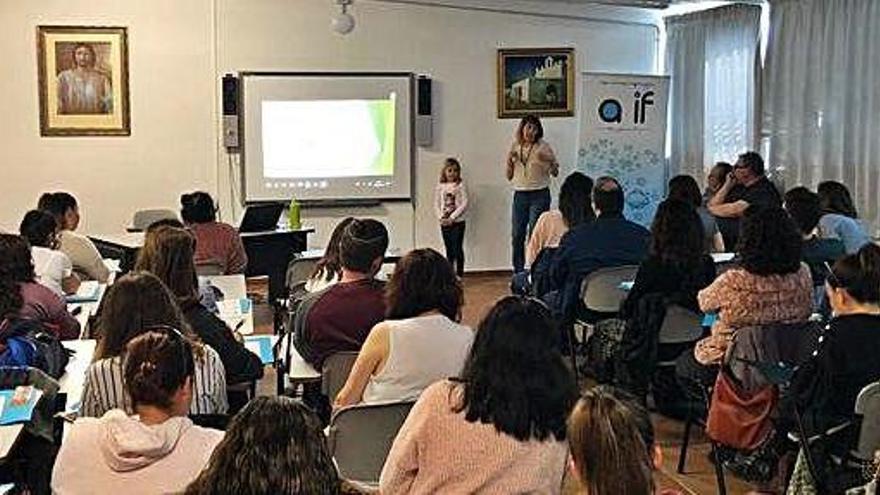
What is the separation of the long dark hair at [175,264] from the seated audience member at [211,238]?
2413 millimetres

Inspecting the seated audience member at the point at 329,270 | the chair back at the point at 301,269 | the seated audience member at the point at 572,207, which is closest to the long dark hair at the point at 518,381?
the seated audience member at the point at 329,270

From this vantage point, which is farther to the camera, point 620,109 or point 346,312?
point 620,109

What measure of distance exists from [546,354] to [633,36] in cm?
890

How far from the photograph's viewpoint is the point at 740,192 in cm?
799

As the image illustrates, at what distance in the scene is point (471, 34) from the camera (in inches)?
418

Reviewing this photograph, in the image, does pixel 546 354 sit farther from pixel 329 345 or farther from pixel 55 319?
pixel 55 319

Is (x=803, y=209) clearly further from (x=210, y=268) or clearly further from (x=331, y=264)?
(x=210, y=268)

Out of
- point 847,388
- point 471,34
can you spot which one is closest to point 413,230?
point 471,34

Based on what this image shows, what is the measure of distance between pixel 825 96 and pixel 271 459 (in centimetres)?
767

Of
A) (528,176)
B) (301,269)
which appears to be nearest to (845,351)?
(301,269)

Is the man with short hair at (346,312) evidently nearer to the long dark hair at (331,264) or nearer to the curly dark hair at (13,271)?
the long dark hair at (331,264)

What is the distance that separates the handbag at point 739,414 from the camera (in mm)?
4289

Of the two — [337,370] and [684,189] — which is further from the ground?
[684,189]

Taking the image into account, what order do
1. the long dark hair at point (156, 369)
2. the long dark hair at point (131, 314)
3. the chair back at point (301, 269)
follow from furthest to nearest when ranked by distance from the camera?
1. the chair back at point (301, 269)
2. the long dark hair at point (131, 314)
3. the long dark hair at point (156, 369)
